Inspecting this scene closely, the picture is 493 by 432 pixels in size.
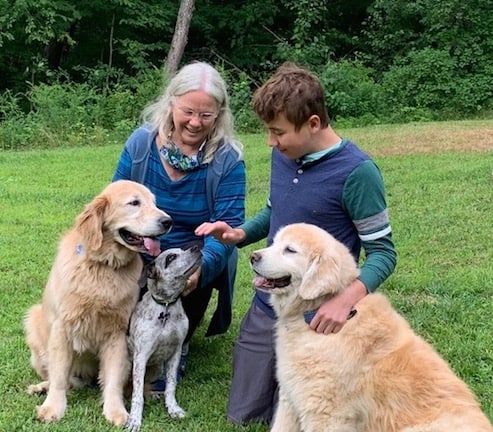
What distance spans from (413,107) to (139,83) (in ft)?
23.8

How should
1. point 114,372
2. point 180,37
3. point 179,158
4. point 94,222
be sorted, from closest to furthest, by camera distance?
point 94,222 → point 114,372 → point 179,158 → point 180,37

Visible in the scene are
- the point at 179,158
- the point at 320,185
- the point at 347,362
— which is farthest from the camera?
the point at 179,158

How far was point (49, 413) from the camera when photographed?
3738mm

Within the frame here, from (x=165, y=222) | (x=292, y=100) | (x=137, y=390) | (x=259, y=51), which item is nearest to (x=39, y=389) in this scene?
(x=137, y=390)

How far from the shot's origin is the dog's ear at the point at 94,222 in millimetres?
3789

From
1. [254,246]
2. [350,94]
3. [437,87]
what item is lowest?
[350,94]

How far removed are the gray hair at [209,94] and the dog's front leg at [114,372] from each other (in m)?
1.21

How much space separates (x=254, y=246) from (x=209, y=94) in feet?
9.88

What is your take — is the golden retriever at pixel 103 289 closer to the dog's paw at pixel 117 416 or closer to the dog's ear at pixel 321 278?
the dog's paw at pixel 117 416

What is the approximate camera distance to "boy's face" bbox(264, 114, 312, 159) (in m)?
3.33

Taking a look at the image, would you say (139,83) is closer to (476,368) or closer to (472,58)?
(472,58)

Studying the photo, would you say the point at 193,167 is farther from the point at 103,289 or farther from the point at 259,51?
the point at 259,51

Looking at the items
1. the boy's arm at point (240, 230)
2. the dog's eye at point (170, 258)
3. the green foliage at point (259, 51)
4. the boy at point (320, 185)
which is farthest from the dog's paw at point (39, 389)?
the green foliage at point (259, 51)

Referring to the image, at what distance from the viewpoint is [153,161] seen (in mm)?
4309
